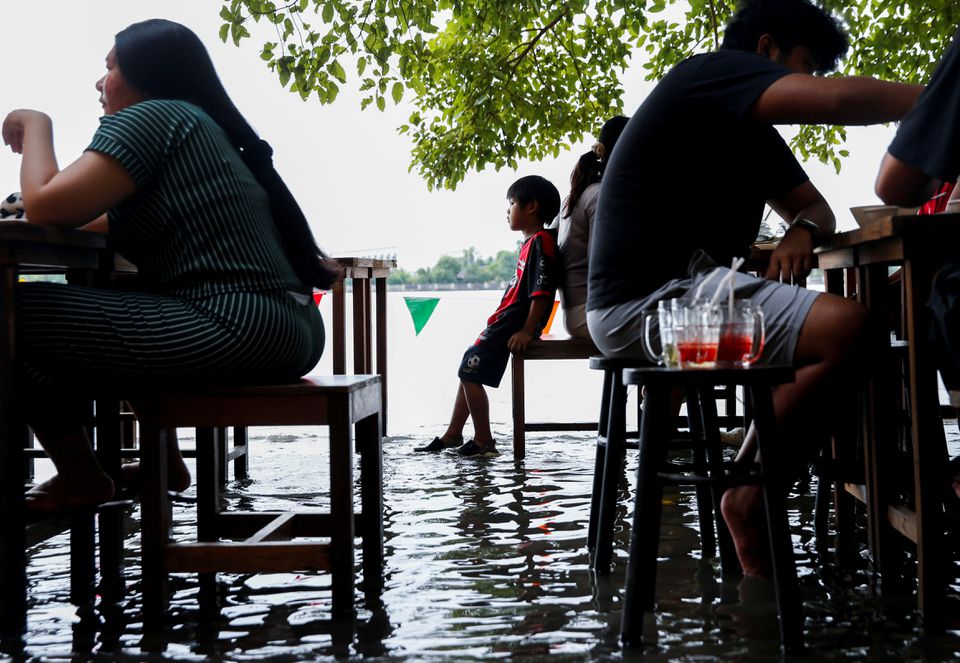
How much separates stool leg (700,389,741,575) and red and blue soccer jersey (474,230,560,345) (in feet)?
6.70

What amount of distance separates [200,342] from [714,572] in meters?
1.28

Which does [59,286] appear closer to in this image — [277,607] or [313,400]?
[313,400]

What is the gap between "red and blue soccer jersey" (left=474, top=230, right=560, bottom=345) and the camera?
4.48 metres

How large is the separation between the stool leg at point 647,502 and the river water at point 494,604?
0.13 meters

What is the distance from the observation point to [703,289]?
79.4 inches

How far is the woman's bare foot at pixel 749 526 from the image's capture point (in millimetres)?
2094

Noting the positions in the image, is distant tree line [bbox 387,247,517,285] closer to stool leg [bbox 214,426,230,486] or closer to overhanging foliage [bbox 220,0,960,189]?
overhanging foliage [bbox 220,0,960,189]

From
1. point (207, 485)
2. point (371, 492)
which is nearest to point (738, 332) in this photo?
point (371, 492)

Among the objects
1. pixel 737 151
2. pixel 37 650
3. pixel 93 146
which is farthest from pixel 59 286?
pixel 737 151

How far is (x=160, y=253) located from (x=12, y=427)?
18.0 inches

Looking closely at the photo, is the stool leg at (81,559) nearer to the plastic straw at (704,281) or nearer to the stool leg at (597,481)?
the stool leg at (597,481)

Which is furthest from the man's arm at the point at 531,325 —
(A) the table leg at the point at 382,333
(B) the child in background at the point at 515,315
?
(A) the table leg at the point at 382,333

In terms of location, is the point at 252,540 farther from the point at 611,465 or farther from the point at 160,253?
the point at 611,465

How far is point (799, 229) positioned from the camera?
91.4 inches
